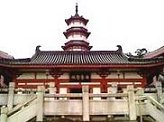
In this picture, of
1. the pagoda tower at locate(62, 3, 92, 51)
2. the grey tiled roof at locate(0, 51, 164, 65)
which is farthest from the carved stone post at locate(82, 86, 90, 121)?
the pagoda tower at locate(62, 3, 92, 51)

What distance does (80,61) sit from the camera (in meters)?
27.7

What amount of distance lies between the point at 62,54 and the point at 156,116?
17.1 meters

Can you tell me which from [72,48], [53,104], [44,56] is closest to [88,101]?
[53,104]

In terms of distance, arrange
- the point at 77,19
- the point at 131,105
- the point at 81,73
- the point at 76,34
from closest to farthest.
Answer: the point at 131,105 → the point at 81,73 → the point at 76,34 → the point at 77,19

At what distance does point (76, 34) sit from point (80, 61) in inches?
612

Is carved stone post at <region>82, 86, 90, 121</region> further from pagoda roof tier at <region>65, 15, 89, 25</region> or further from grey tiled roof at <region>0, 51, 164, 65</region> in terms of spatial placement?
pagoda roof tier at <region>65, 15, 89, 25</region>

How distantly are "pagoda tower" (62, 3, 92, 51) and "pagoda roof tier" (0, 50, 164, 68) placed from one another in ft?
31.3

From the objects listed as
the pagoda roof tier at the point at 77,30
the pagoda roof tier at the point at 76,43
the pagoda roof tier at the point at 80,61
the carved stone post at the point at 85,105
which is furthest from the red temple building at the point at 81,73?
the pagoda roof tier at the point at 77,30

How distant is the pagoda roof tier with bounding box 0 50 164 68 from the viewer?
85.1 feet

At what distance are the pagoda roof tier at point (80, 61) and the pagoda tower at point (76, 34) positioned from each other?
9548 millimetres

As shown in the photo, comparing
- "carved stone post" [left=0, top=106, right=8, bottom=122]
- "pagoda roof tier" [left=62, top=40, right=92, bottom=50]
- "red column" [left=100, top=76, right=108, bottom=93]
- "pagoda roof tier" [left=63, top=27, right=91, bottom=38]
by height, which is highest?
"pagoda roof tier" [left=63, top=27, right=91, bottom=38]

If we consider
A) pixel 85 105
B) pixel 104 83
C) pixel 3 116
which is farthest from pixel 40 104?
pixel 104 83

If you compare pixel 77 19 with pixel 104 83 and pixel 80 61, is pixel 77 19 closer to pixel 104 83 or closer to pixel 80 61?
pixel 80 61

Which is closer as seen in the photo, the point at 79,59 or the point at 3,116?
the point at 3,116
